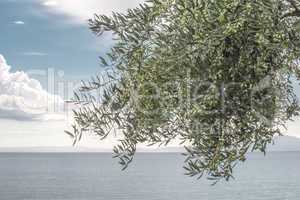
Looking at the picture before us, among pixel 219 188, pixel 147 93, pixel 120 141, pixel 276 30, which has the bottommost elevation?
pixel 219 188

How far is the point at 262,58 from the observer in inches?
314

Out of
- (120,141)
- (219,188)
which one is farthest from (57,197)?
(120,141)

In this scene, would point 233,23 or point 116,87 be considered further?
point 116,87

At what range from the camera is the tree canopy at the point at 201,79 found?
748cm

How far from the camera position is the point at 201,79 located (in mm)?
7730

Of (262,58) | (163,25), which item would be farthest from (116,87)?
(262,58)

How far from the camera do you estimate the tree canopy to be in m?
7.48

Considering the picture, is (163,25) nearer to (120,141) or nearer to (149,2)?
(149,2)

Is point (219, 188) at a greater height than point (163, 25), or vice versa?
point (163, 25)

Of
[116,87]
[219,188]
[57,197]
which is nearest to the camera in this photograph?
[116,87]

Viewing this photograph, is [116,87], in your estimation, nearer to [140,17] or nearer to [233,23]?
[140,17]

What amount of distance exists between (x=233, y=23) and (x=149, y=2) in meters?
1.34

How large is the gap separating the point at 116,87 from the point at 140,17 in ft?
3.58

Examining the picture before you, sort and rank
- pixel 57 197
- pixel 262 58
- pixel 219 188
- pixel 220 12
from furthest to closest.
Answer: pixel 219 188 → pixel 57 197 → pixel 262 58 → pixel 220 12
